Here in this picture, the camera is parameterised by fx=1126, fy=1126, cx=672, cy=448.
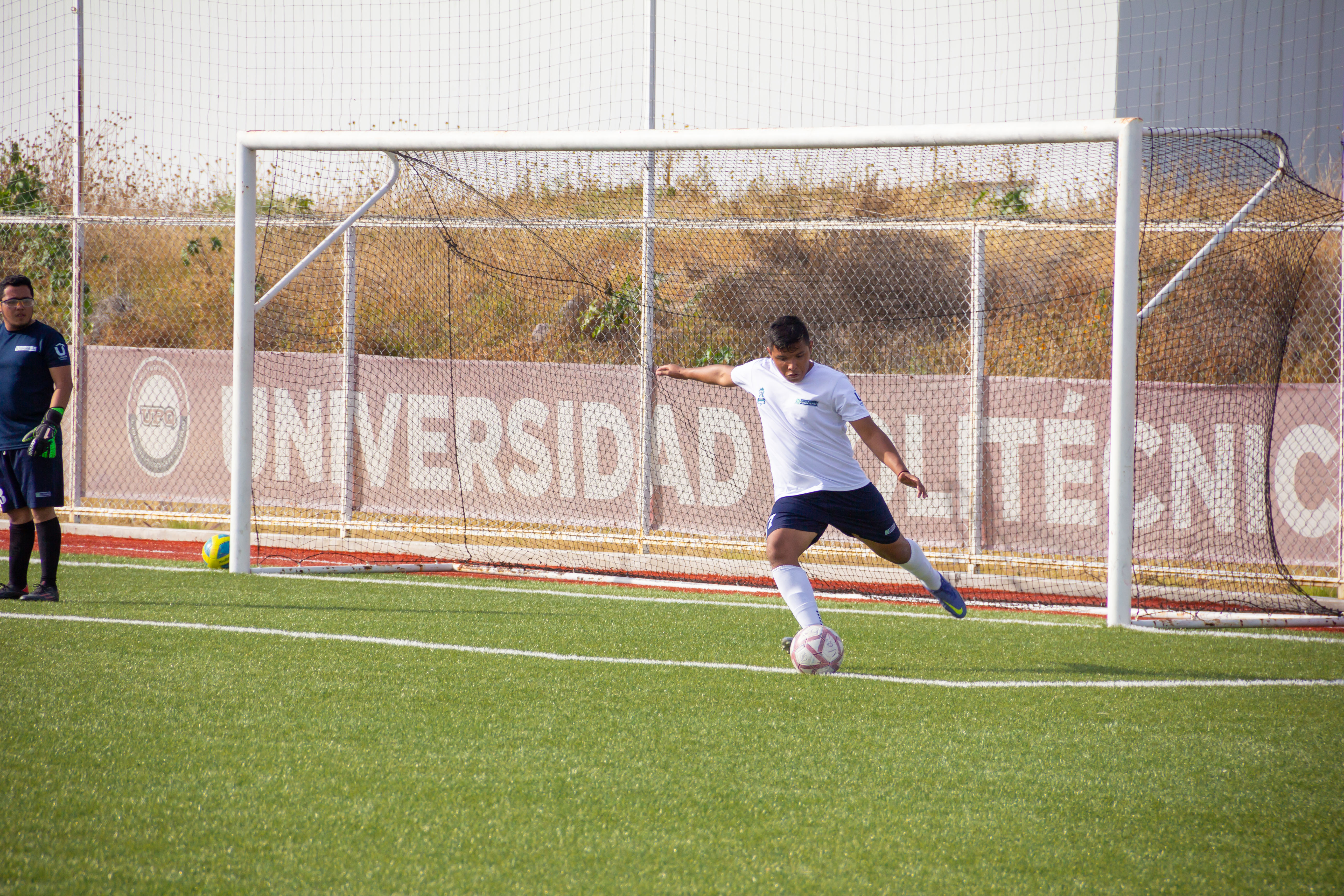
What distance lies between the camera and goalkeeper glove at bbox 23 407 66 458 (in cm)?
696

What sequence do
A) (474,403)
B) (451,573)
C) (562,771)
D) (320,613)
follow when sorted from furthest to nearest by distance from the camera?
(474,403), (451,573), (320,613), (562,771)

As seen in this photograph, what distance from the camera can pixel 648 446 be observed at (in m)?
10.2

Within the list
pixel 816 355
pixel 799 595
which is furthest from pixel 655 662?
pixel 816 355

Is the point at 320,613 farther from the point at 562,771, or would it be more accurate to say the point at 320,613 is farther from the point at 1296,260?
the point at 1296,260

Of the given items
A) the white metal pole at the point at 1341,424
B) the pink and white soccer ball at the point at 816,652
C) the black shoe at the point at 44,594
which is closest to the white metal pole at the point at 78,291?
the black shoe at the point at 44,594

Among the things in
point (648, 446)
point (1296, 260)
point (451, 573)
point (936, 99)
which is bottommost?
point (451, 573)

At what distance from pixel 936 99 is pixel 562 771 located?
307 inches

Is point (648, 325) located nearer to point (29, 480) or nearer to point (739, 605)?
point (739, 605)

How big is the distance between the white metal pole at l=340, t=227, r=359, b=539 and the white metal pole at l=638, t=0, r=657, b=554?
2.92 m

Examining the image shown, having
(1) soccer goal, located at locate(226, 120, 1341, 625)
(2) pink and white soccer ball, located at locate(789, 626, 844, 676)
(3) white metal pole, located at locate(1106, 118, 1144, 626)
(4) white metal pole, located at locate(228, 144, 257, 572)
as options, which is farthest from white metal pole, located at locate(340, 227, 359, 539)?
(3) white metal pole, located at locate(1106, 118, 1144, 626)

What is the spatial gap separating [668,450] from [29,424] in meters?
5.18

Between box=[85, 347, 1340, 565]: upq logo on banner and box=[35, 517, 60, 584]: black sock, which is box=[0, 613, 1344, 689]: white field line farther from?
box=[85, 347, 1340, 565]: upq logo on banner

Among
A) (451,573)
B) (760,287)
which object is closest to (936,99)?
(760,287)

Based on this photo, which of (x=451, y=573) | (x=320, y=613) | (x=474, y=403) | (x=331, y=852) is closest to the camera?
(x=331, y=852)
